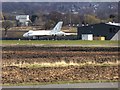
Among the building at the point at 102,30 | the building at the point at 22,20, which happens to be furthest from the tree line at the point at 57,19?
the building at the point at 102,30

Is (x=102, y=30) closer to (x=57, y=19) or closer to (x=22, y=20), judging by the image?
(x=57, y=19)

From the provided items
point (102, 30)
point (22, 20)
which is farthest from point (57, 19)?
point (102, 30)

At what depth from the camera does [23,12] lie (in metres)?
136

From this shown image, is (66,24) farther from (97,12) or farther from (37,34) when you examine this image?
(37,34)

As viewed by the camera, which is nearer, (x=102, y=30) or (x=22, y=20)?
(x=102, y=30)

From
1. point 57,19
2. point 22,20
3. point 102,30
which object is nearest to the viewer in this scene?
point 102,30

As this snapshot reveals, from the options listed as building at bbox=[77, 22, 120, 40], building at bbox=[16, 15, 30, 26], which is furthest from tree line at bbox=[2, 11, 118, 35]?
building at bbox=[77, 22, 120, 40]

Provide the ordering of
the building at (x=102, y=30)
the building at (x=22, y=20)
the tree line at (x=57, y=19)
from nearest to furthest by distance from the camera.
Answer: the building at (x=102, y=30) → the tree line at (x=57, y=19) → the building at (x=22, y=20)

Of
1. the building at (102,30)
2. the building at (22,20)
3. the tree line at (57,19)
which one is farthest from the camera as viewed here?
the building at (22,20)

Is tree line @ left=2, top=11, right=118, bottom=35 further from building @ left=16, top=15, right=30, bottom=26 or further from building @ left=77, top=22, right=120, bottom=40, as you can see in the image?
building @ left=77, top=22, right=120, bottom=40

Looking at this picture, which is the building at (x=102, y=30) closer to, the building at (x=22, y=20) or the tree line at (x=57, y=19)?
the tree line at (x=57, y=19)

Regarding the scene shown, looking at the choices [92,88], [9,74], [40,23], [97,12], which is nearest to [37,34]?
[40,23]

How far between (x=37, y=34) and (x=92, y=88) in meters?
80.3

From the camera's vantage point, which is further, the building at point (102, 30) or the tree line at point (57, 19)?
the tree line at point (57, 19)
